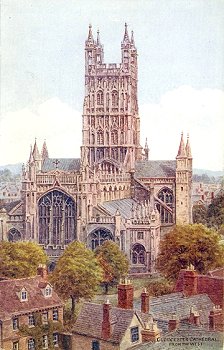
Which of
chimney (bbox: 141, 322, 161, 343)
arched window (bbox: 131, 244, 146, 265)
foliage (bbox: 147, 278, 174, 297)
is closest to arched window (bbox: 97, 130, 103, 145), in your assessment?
arched window (bbox: 131, 244, 146, 265)

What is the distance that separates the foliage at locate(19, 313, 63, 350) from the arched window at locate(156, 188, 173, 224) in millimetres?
10095

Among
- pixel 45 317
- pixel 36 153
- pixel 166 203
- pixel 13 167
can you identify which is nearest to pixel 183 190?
pixel 166 203

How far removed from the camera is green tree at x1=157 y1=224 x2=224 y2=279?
19844 millimetres

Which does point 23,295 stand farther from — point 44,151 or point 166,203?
point 166,203

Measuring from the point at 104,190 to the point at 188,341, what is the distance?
47.0ft

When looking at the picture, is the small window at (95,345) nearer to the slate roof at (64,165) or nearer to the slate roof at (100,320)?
the slate roof at (100,320)

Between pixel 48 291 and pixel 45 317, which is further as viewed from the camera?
pixel 48 291

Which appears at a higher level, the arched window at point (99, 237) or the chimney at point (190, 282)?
the arched window at point (99, 237)

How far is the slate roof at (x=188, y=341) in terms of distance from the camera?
13.5 m

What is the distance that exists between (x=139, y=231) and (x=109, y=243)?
228 centimetres

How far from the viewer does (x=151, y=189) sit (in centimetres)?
3012

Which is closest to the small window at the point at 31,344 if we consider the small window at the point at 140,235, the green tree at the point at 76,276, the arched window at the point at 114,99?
the green tree at the point at 76,276

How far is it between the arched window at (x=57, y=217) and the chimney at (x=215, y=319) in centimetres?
989

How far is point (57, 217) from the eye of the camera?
2605 centimetres
